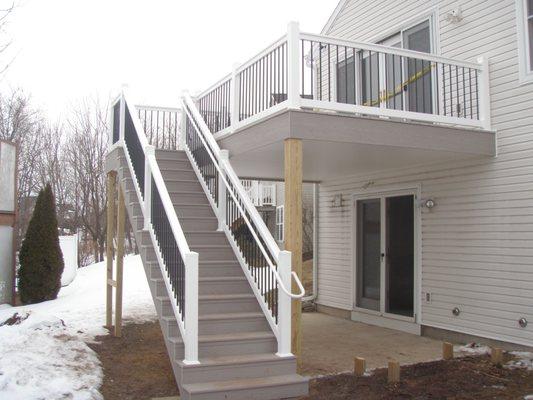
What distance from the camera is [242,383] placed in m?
4.80

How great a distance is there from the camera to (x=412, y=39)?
860 cm

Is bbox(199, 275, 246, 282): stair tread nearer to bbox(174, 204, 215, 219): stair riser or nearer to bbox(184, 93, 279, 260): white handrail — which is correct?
bbox(184, 93, 279, 260): white handrail

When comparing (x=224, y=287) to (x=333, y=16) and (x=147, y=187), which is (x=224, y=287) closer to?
(x=147, y=187)

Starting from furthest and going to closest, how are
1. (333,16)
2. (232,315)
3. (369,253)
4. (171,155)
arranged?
(333,16) < (369,253) < (171,155) < (232,315)

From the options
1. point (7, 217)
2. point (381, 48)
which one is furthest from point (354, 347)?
point (7, 217)

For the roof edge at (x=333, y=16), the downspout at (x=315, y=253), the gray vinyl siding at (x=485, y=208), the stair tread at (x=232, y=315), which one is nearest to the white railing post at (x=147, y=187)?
the stair tread at (x=232, y=315)

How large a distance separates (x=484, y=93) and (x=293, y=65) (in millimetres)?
2887

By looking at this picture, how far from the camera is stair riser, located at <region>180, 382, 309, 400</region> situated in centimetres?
458

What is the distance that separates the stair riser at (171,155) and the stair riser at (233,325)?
3440 millimetres

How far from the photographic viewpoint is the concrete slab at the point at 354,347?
628cm

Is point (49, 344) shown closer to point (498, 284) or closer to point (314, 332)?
point (314, 332)

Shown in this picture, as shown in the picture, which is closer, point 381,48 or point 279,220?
point 381,48

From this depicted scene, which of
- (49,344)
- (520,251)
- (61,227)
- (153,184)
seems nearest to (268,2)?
(153,184)

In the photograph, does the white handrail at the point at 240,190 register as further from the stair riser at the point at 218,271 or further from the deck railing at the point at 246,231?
the stair riser at the point at 218,271
